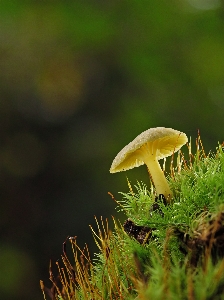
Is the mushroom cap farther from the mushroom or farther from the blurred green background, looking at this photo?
the blurred green background

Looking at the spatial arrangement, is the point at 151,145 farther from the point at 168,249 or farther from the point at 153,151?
the point at 168,249

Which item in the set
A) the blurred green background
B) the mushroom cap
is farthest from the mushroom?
the blurred green background

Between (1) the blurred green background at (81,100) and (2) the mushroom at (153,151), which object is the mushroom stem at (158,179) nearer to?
(2) the mushroom at (153,151)

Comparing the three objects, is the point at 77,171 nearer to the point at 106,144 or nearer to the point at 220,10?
the point at 106,144

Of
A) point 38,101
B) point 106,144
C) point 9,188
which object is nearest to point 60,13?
point 38,101

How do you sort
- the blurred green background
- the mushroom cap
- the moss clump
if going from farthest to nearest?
the blurred green background
the mushroom cap
the moss clump
